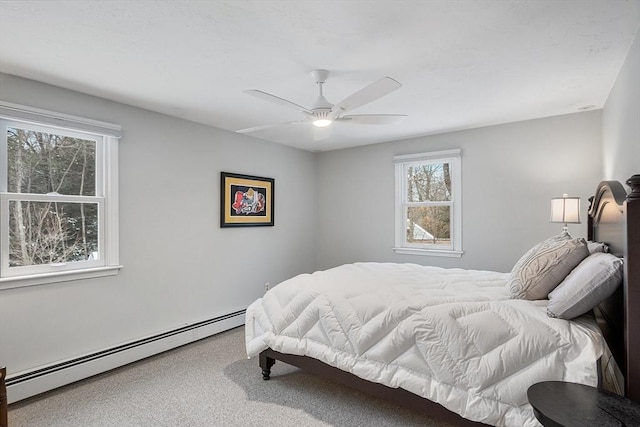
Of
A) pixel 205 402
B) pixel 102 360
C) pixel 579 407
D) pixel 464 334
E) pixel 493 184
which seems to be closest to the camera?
pixel 579 407

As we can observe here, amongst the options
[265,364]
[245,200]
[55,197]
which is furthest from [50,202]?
[265,364]

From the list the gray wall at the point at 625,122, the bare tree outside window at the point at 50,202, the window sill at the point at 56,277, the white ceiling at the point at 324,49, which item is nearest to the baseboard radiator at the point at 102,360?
the window sill at the point at 56,277

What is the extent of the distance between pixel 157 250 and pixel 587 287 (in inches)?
135

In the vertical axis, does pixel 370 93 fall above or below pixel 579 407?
above

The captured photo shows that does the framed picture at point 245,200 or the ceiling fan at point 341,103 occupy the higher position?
the ceiling fan at point 341,103

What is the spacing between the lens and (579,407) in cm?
133

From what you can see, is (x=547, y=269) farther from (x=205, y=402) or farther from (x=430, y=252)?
(x=205, y=402)

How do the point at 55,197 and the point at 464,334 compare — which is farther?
the point at 55,197

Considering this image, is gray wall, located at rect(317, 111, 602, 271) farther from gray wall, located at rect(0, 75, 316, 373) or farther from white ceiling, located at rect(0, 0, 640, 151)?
gray wall, located at rect(0, 75, 316, 373)

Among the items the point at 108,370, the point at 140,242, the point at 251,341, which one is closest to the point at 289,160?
the point at 140,242

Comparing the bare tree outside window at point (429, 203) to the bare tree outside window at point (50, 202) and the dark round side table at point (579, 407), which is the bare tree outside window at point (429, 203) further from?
the bare tree outside window at point (50, 202)

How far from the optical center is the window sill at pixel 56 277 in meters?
2.50

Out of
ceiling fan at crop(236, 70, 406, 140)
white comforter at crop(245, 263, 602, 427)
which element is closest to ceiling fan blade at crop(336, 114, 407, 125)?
ceiling fan at crop(236, 70, 406, 140)

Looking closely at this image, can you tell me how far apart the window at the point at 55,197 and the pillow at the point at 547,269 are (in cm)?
326
